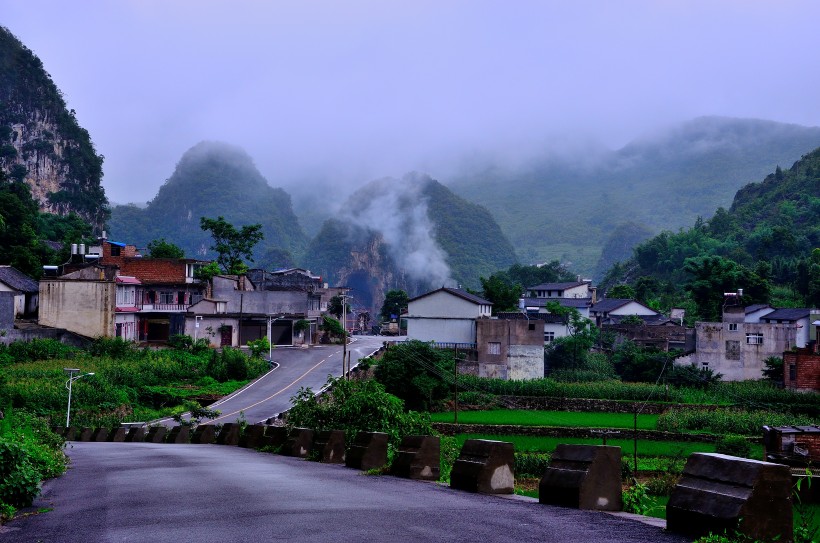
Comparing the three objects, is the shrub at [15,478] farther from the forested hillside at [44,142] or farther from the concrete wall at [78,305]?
the forested hillside at [44,142]

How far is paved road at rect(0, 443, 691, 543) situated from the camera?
8.18 metres

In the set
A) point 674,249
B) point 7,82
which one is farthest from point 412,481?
point 7,82

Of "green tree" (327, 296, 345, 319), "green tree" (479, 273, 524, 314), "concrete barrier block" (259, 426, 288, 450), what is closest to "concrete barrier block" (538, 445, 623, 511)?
"concrete barrier block" (259, 426, 288, 450)

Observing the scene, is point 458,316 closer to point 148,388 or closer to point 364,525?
point 148,388

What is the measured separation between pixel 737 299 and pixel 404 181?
4861 inches

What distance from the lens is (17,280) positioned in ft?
222

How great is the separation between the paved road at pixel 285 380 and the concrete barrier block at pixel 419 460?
34.8 m

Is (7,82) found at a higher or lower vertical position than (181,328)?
higher

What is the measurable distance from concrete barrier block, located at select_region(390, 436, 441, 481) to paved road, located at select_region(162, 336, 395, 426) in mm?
34792

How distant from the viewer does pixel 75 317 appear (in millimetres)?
66000

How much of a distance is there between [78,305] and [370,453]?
5525 centimetres

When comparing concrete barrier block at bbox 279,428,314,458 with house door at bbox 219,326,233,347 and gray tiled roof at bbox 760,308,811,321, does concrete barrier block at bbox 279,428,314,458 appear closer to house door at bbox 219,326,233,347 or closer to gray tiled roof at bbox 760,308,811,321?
house door at bbox 219,326,233,347

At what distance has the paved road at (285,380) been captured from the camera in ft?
169

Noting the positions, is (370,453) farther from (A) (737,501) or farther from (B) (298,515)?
(A) (737,501)
